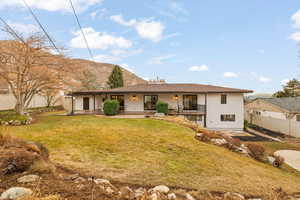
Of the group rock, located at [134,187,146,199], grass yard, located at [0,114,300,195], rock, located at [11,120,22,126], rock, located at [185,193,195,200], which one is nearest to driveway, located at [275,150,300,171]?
grass yard, located at [0,114,300,195]

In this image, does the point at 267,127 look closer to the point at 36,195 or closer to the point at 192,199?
the point at 192,199

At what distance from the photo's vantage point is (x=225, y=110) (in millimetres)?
15047

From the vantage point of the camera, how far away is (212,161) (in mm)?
5324

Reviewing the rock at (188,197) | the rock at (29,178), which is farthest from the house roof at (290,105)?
the rock at (29,178)

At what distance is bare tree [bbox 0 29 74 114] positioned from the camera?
35.1ft

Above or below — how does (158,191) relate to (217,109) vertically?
below

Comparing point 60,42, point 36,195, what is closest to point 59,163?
point 36,195

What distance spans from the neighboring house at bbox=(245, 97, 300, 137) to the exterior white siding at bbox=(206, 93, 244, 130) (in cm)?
418

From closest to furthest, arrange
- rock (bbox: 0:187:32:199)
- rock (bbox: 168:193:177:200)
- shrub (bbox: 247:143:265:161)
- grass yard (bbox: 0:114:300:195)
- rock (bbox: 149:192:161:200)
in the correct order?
rock (bbox: 0:187:32:199) < rock (bbox: 149:192:161:200) < rock (bbox: 168:193:177:200) < grass yard (bbox: 0:114:300:195) < shrub (bbox: 247:143:265:161)

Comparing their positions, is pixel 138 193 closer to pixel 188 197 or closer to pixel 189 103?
pixel 188 197

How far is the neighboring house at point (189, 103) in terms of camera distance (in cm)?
1488

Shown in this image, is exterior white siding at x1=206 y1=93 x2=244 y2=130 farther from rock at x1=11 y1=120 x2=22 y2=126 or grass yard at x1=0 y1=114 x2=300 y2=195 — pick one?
rock at x1=11 y1=120 x2=22 y2=126

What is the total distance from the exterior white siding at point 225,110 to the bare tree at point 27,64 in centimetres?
1460

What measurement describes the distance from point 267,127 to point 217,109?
7.28 metres
